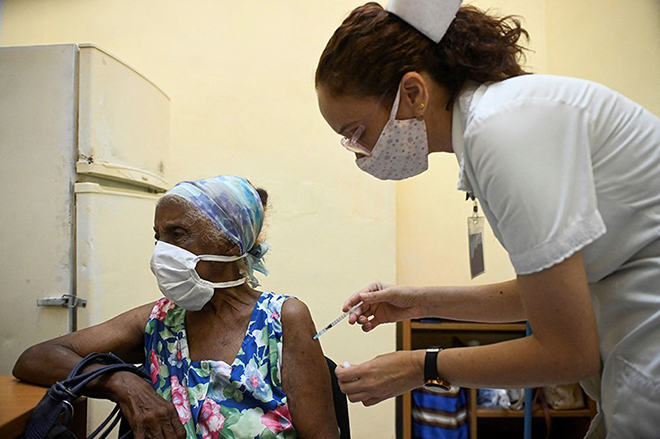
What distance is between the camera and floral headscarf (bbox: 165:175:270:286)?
144cm

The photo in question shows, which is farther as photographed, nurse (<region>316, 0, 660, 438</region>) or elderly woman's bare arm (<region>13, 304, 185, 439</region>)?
elderly woman's bare arm (<region>13, 304, 185, 439</region>)

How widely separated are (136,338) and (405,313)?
2.56ft

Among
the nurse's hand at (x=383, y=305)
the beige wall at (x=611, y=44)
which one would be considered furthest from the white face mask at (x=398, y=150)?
the beige wall at (x=611, y=44)

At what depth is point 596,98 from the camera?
0.79m

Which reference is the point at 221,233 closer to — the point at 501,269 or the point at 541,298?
the point at 541,298

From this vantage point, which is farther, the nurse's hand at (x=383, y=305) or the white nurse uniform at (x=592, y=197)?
the nurse's hand at (x=383, y=305)

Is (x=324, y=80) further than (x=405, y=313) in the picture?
No

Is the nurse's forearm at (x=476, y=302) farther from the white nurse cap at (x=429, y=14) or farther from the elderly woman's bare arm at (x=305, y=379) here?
the white nurse cap at (x=429, y=14)

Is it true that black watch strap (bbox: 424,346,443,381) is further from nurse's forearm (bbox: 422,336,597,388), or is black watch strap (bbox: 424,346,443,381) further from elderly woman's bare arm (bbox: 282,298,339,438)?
elderly woman's bare arm (bbox: 282,298,339,438)

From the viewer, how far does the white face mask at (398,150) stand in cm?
96

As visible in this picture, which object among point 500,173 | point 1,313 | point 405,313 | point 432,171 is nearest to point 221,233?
point 405,313

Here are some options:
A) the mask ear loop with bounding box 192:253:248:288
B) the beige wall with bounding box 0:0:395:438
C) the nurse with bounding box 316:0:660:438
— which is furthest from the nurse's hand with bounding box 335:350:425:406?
the beige wall with bounding box 0:0:395:438

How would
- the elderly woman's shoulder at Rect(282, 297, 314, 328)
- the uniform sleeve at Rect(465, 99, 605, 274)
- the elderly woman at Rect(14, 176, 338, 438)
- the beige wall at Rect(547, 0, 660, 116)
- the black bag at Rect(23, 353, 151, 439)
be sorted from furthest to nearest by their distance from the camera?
the beige wall at Rect(547, 0, 660, 116) < the elderly woman's shoulder at Rect(282, 297, 314, 328) < the elderly woman at Rect(14, 176, 338, 438) < the black bag at Rect(23, 353, 151, 439) < the uniform sleeve at Rect(465, 99, 605, 274)

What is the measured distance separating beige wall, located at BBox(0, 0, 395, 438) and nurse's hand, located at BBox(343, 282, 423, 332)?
1303 mm
